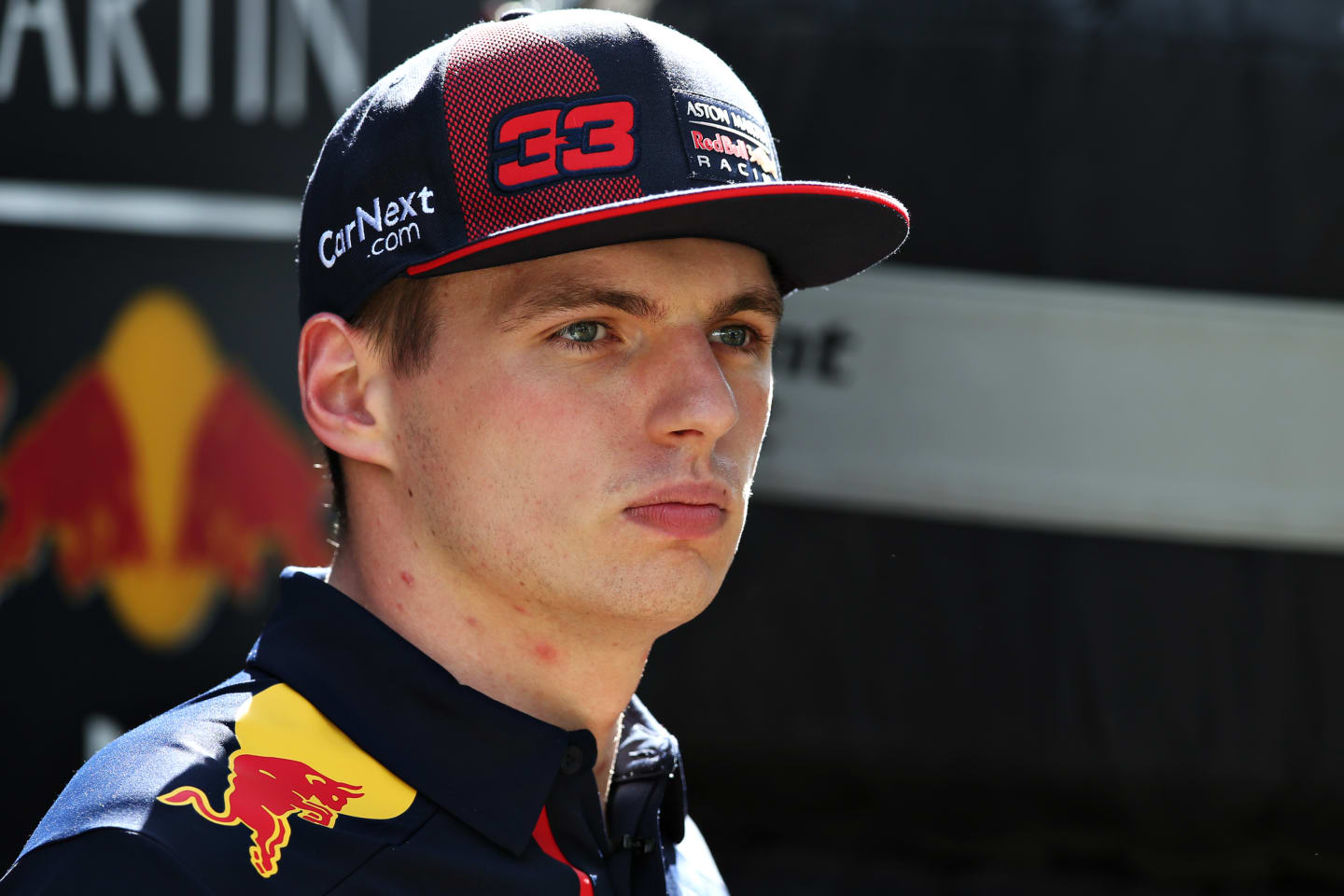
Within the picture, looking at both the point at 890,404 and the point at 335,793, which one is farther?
the point at 890,404

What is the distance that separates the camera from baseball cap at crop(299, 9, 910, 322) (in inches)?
57.7

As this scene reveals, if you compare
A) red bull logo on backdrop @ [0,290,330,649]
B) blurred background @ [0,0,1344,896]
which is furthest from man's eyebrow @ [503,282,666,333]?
red bull logo on backdrop @ [0,290,330,649]

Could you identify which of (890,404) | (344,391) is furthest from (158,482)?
(890,404)

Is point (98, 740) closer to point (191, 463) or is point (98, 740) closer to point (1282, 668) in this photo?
point (191, 463)

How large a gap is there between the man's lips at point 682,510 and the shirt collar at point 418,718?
239mm

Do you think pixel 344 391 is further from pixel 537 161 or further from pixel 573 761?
pixel 573 761

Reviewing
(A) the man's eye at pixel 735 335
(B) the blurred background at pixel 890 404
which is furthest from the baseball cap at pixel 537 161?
(B) the blurred background at pixel 890 404

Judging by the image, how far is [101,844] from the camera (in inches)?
47.7

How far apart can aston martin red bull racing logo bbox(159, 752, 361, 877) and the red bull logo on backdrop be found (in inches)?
53.6

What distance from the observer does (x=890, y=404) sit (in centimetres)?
269

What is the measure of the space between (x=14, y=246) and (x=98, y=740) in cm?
91

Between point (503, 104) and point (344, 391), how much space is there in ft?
1.21

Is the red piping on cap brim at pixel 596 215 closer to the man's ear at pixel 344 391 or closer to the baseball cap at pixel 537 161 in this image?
the baseball cap at pixel 537 161

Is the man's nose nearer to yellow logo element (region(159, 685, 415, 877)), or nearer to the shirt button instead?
the shirt button
